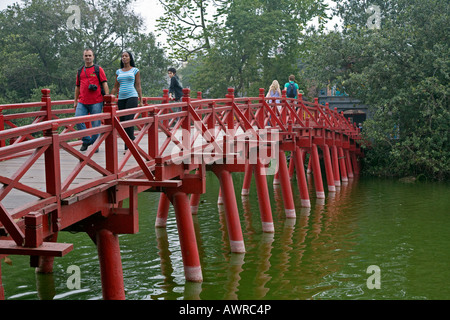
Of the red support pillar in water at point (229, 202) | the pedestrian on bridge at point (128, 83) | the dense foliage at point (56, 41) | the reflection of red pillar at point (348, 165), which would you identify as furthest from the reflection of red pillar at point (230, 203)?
the dense foliage at point (56, 41)

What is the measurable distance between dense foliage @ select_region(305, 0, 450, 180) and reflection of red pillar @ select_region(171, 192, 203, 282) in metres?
16.1

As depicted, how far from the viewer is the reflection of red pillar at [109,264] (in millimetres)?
7781

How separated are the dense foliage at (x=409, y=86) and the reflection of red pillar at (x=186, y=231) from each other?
52.9ft

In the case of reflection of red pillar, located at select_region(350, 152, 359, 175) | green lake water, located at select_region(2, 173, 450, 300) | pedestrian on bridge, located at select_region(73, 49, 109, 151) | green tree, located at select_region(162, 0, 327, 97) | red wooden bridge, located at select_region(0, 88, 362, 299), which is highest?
green tree, located at select_region(162, 0, 327, 97)

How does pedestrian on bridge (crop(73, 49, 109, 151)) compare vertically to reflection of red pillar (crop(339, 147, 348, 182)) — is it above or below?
above

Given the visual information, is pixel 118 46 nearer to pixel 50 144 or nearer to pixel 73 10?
pixel 73 10

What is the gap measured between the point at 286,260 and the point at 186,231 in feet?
10.3

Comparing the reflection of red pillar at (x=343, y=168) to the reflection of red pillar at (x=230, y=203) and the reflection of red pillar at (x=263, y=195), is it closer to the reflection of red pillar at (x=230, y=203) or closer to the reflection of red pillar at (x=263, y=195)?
the reflection of red pillar at (x=263, y=195)

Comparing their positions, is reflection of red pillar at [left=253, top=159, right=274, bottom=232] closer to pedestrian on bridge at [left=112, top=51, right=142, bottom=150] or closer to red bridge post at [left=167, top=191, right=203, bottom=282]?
red bridge post at [left=167, top=191, right=203, bottom=282]

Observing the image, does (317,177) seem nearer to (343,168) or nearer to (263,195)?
(343,168)

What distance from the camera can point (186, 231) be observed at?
1012 cm

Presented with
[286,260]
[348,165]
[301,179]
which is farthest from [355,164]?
[286,260]

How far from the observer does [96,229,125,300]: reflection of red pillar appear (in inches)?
306

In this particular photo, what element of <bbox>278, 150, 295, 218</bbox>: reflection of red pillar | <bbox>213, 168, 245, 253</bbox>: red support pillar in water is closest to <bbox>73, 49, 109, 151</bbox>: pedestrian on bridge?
<bbox>213, 168, 245, 253</bbox>: red support pillar in water
